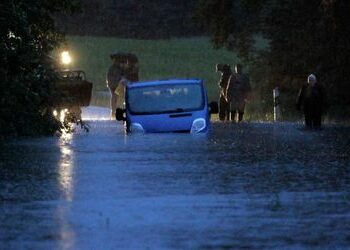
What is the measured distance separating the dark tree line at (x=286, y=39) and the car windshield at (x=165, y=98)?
1242cm

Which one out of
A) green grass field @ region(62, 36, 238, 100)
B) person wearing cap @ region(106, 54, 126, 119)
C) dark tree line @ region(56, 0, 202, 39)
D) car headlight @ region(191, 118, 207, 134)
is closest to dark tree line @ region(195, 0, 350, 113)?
person wearing cap @ region(106, 54, 126, 119)

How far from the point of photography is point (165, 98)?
34.2 meters

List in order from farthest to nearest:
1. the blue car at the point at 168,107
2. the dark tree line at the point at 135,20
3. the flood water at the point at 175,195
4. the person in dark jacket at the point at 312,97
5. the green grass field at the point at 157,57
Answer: the dark tree line at the point at 135,20, the green grass field at the point at 157,57, the person in dark jacket at the point at 312,97, the blue car at the point at 168,107, the flood water at the point at 175,195

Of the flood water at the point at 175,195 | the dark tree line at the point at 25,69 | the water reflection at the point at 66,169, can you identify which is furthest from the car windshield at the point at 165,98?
the flood water at the point at 175,195

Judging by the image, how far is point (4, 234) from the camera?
528 inches

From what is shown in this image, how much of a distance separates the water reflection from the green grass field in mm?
55165

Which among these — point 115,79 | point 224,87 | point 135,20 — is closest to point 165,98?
point 224,87

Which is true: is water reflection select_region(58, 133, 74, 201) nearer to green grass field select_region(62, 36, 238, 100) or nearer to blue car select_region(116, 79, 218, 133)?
blue car select_region(116, 79, 218, 133)

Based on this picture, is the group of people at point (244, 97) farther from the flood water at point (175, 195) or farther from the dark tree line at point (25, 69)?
the flood water at point (175, 195)

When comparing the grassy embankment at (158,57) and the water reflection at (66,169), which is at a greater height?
the grassy embankment at (158,57)

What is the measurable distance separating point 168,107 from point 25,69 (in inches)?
125

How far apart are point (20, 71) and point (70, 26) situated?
276 feet

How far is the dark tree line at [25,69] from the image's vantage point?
101 feet

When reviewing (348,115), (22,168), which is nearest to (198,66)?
(348,115)
